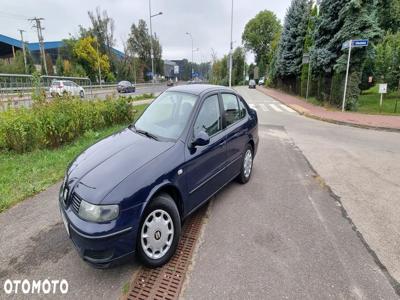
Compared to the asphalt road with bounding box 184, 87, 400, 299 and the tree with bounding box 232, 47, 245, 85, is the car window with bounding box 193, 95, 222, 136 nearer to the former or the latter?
the asphalt road with bounding box 184, 87, 400, 299

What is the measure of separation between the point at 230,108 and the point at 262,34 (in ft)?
228

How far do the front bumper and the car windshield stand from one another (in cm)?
118

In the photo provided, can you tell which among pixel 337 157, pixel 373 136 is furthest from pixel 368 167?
pixel 373 136

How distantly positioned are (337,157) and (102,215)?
20.0 ft

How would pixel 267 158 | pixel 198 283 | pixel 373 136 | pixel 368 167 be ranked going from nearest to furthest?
pixel 198 283 → pixel 368 167 → pixel 267 158 → pixel 373 136

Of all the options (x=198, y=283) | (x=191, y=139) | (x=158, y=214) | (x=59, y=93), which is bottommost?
(x=198, y=283)

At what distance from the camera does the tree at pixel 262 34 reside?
63.9m

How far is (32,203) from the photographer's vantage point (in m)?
3.92

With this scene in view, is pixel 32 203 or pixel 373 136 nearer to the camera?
pixel 32 203

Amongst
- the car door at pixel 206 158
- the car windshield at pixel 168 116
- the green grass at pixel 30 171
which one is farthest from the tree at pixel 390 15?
the green grass at pixel 30 171

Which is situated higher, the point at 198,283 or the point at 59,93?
the point at 59,93

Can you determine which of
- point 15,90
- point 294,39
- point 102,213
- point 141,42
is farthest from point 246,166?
point 141,42

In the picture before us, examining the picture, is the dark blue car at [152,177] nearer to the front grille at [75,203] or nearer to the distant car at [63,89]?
the front grille at [75,203]

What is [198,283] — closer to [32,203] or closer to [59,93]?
[32,203]
